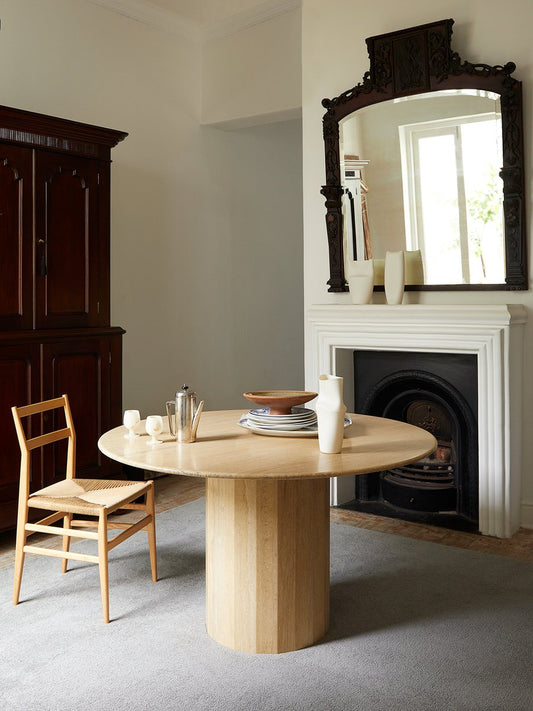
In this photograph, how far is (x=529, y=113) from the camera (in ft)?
12.0

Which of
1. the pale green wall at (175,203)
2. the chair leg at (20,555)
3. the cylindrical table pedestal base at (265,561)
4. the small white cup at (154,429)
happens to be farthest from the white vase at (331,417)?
the pale green wall at (175,203)

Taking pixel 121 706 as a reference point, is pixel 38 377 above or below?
above

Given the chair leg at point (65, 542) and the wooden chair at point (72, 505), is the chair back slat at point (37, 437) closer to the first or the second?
the wooden chair at point (72, 505)

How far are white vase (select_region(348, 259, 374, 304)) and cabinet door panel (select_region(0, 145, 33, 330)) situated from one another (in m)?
1.79

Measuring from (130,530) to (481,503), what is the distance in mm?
1862

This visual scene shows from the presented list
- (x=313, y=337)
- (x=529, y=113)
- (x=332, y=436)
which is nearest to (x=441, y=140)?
(x=529, y=113)

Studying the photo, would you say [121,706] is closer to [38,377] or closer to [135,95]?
[38,377]

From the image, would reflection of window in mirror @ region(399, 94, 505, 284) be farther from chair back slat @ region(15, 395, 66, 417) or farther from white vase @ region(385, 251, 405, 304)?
chair back slat @ region(15, 395, 66, 417)

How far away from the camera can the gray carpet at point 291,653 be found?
2178 mm

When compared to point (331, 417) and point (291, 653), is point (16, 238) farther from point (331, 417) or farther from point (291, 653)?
point (291, 653)

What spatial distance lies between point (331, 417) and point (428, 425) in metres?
2.11

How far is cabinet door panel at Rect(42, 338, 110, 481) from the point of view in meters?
3.75

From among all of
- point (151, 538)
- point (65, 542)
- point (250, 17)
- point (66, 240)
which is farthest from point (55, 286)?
point (250, 17)

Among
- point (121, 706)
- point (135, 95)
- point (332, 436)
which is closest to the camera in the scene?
point (121, 706)
